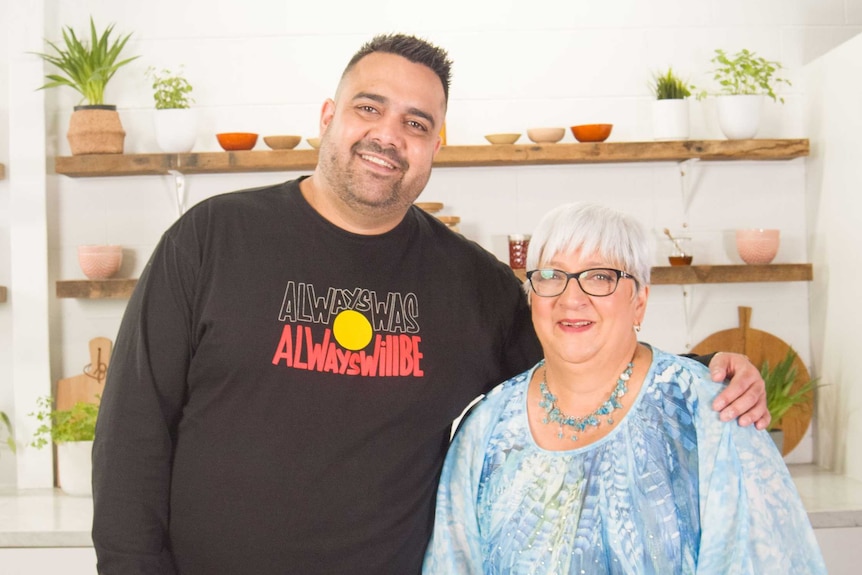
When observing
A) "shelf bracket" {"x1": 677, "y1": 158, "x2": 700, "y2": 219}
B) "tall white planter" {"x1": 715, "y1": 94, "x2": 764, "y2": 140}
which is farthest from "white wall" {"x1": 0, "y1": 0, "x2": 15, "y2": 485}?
"tall white planter" {"x1": 715, "y1": 94, "x2": 764, "y2": 140}

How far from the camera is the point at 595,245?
5.43 ft

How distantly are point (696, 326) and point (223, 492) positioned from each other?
2154mm

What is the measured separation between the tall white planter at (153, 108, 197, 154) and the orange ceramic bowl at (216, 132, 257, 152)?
115 mm

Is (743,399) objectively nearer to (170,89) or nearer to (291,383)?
(291,383)

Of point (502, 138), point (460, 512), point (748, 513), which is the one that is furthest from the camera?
point (502, 138)

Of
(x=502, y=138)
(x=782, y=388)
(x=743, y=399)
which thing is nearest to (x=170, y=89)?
(x=502, y=138)

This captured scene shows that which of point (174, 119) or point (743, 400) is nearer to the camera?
point (743, 400)

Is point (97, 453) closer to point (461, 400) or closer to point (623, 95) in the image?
point (461, 400)

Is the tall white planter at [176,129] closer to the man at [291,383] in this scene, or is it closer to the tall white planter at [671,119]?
the man at [291,383]

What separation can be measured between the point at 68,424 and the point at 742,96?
2518 mm

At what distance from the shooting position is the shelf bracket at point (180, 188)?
3.29 meters

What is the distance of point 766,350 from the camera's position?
3.32 m

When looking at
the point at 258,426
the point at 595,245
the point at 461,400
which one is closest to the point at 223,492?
the point at 258,426

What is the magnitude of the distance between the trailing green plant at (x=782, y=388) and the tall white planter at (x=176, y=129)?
6.86 ft
